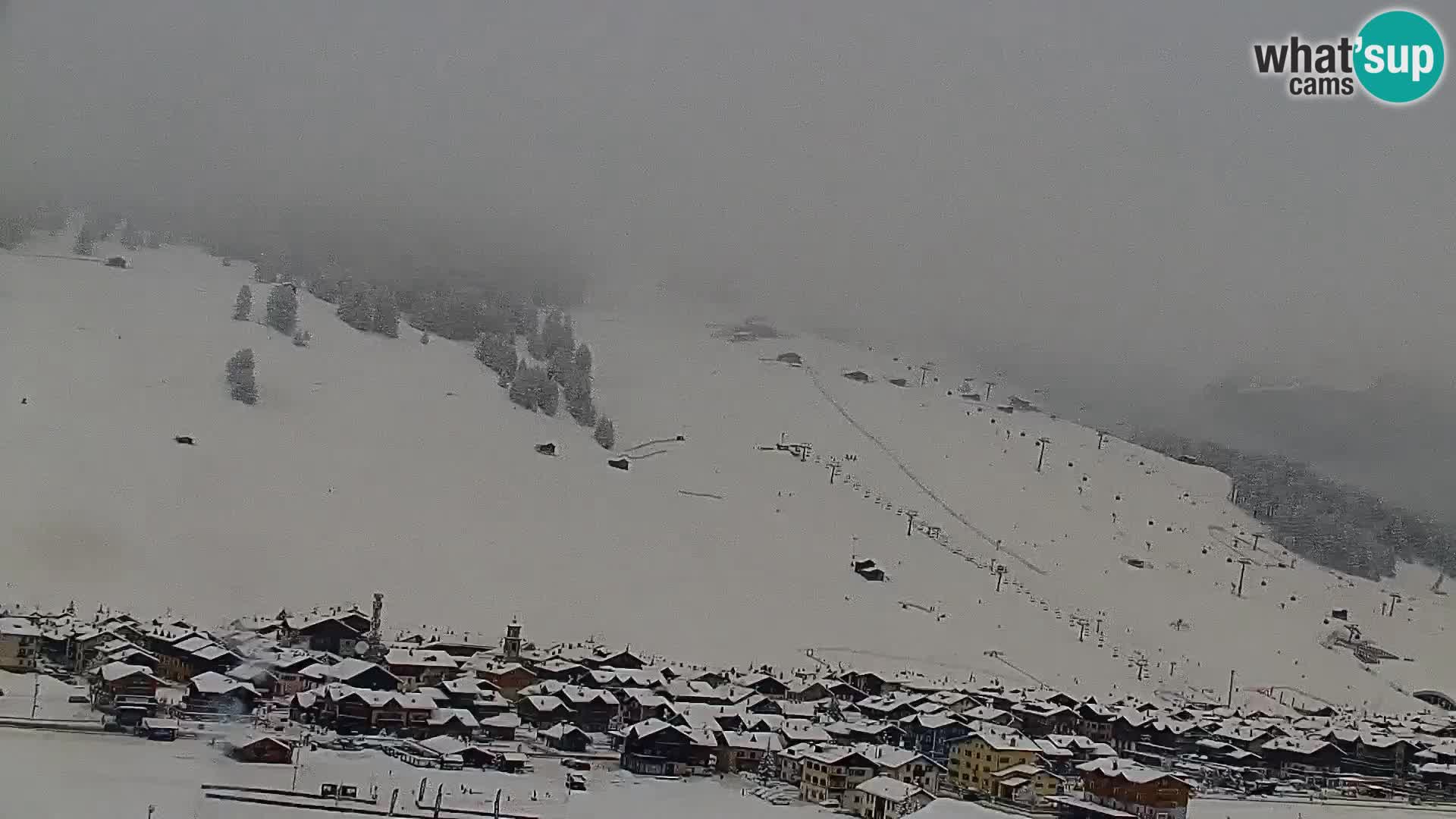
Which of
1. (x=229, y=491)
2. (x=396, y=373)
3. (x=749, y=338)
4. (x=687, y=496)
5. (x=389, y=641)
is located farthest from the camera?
(x=749, y=338)

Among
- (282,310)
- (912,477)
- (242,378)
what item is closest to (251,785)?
(242,378)

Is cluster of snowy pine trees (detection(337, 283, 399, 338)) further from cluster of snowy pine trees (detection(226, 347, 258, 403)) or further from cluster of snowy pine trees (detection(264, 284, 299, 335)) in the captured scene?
cluster of snowy pine trees (detection(226, 347, 258, 403))

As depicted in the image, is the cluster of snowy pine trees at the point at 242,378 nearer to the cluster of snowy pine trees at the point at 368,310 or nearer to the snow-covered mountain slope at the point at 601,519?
the snow-covered mountain slope at the point at 601,519

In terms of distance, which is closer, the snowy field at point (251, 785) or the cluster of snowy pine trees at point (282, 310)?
the snowy field at point (251, 785)

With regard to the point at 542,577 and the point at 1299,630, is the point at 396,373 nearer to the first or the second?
the point at 542,577

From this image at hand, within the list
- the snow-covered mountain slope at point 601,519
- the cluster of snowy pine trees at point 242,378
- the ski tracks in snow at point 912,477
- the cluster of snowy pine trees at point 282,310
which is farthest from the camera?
the cluster of snowy pine trees at point 282,310

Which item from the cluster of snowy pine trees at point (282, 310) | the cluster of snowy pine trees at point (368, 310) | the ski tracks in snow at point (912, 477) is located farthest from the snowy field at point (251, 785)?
the cluster of snowy pine trees at point (368, 310)

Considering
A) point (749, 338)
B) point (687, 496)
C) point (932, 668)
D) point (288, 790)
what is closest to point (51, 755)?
point (288, 790)
